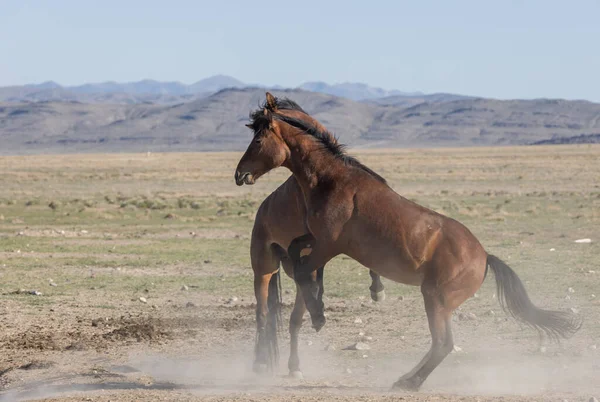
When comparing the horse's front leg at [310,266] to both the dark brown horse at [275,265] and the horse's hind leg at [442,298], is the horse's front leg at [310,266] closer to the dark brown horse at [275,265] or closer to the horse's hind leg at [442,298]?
the dark brown horse at [275,265]

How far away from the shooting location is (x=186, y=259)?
18406 mm

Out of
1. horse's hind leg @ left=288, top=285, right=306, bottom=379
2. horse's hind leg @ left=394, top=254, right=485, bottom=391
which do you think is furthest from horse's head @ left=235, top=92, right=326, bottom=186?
horse's hind leg @ left=394, top=254, right=485, bottom=391

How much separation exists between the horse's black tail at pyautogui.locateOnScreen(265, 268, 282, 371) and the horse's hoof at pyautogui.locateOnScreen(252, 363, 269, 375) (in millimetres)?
59

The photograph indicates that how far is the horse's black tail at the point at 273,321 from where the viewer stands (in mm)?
9609

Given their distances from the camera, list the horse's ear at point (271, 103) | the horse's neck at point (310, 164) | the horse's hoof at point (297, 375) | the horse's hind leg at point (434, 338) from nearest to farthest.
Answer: the horse's hind leg at point (434, 338) < the horse's neck at point (310, 164) < the horse's ear at point (271, 103) < the horse's hoof at point (297, 375)

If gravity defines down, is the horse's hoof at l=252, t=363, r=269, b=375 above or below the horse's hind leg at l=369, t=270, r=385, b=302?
below

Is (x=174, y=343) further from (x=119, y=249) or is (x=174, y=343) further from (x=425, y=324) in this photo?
(x=119, y=249)

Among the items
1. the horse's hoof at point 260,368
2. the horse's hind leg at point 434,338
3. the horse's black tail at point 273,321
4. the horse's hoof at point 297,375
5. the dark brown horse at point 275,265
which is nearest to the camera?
the horse's hind leg at point 434,338

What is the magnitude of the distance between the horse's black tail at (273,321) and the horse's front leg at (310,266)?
1.28 m

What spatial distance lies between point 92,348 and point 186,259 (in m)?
7.82

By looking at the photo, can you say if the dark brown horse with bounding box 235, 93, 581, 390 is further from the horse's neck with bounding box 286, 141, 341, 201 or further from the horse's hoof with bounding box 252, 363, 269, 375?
the horse's hoof with bounding box 252, 363, 269, 375

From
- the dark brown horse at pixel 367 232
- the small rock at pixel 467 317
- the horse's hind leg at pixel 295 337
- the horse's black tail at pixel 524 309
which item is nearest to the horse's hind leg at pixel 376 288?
the horse's hind leg at pixel 295 337

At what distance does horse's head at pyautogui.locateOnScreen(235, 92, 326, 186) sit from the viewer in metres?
8.45

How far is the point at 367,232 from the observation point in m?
8.20
